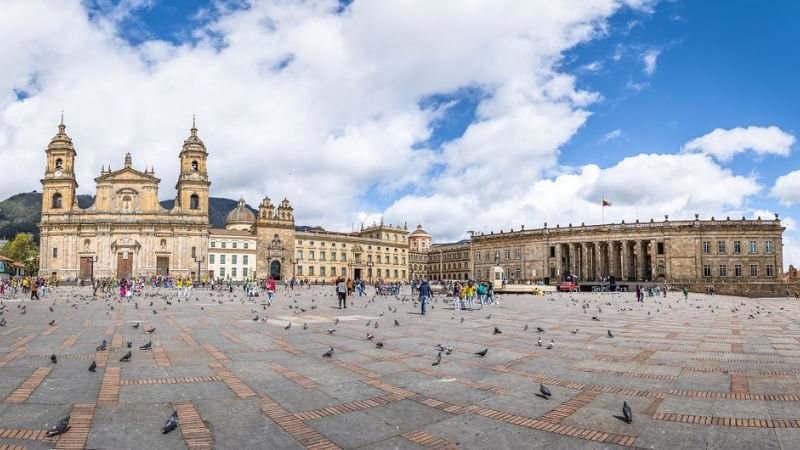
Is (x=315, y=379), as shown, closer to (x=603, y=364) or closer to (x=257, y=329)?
(x=603, y=364)

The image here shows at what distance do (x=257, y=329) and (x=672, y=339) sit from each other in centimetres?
1227

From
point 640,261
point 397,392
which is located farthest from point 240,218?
point 397,392

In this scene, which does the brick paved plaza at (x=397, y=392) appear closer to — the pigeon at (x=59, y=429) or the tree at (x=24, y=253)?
the pigeon at (x=59, y=429)

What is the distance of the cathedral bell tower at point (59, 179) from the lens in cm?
7044

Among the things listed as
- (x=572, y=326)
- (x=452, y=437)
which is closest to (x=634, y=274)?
(x=572, y=326)

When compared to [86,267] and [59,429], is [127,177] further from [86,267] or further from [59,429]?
[59,429]

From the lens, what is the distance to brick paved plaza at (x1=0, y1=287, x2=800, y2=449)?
17.7 feet

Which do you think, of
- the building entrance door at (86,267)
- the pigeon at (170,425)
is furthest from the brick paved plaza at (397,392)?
the building entrance door at (86,267)

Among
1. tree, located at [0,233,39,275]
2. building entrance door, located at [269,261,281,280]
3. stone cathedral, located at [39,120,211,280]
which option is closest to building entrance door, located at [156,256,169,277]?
stone cathedral, located at [39,120,211,280]

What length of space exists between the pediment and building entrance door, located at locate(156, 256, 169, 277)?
12236 millimetres

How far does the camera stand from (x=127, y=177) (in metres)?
72.1

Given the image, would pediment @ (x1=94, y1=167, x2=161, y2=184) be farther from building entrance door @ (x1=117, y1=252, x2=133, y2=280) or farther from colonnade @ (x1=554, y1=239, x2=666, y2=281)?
colonnade @ (x1=554, y1=239, x2=666, y2=281)

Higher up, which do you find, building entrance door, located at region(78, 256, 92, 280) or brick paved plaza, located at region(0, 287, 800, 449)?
building entrance door, located at region(78, 256, 92, 280)

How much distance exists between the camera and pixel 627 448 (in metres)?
5.08
